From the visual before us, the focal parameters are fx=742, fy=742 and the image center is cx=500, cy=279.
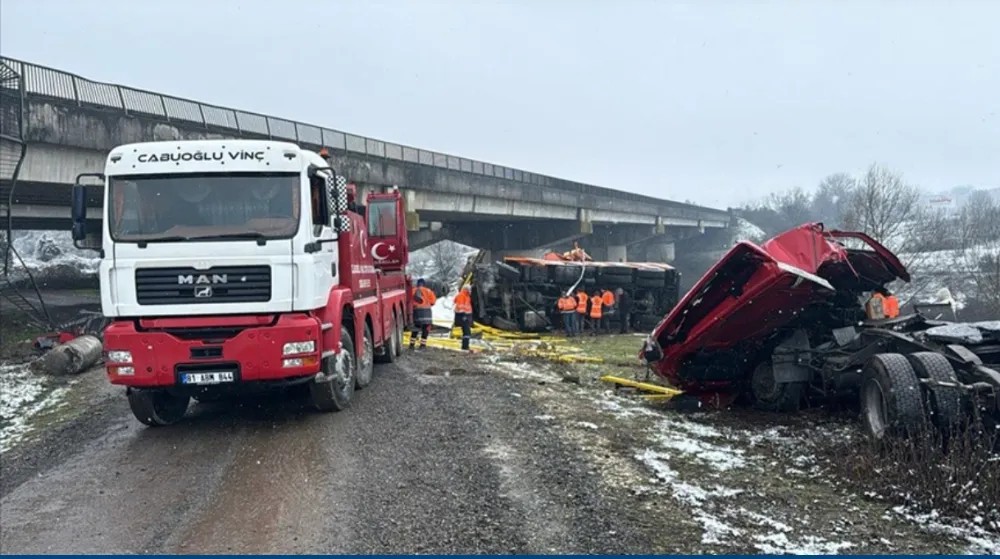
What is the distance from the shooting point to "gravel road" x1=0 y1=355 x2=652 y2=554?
181 inches

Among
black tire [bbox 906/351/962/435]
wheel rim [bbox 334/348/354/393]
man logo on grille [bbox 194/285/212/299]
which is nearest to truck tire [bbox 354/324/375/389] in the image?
wheel rim [bbox 334/348/354/393]

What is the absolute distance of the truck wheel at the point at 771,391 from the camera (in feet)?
27.0

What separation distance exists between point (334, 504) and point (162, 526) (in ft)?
3.65

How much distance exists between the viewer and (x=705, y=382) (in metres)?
9.05

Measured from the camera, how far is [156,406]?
788cm

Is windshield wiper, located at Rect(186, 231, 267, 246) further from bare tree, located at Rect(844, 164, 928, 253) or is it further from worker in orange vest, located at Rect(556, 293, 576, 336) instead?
bare tree, located at Rect(844, 164, 928, 253)

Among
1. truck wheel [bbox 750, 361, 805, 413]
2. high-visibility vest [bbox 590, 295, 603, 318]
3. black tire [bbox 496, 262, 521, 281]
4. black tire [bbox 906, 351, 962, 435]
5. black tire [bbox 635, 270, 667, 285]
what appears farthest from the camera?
black tire [bbox 635, 270, 667, 285]

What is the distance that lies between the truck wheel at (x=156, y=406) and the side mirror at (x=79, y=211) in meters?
1.69

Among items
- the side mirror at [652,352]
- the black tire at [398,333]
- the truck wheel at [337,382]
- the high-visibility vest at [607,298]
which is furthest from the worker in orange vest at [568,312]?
the truck wheel at [337,382]

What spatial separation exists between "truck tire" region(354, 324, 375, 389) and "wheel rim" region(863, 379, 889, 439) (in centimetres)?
575

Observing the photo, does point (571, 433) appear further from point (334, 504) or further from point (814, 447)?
point (334, 504)

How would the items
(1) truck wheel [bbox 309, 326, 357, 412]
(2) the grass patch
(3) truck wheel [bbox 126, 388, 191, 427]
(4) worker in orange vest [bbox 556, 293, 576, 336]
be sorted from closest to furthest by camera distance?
1. (2) the grass patch
2. (3) truck wheel [bbox 126, 388, 191, 427]
3. (1) truck wheel [bbox 309, 326, 357, 412]
4. (4) worker in orange vest [bbox 556, 293, 576, 336]

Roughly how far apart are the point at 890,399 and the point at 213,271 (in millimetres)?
6031

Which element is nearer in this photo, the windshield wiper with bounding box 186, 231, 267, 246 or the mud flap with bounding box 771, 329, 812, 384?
the windshield wiper with bounding box 186, 231, 267, 246
